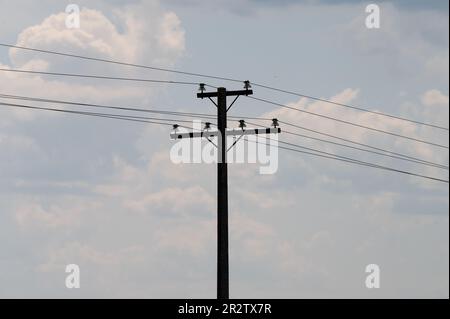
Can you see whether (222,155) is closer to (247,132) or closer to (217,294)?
(247,132)

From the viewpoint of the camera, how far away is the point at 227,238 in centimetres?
3247
